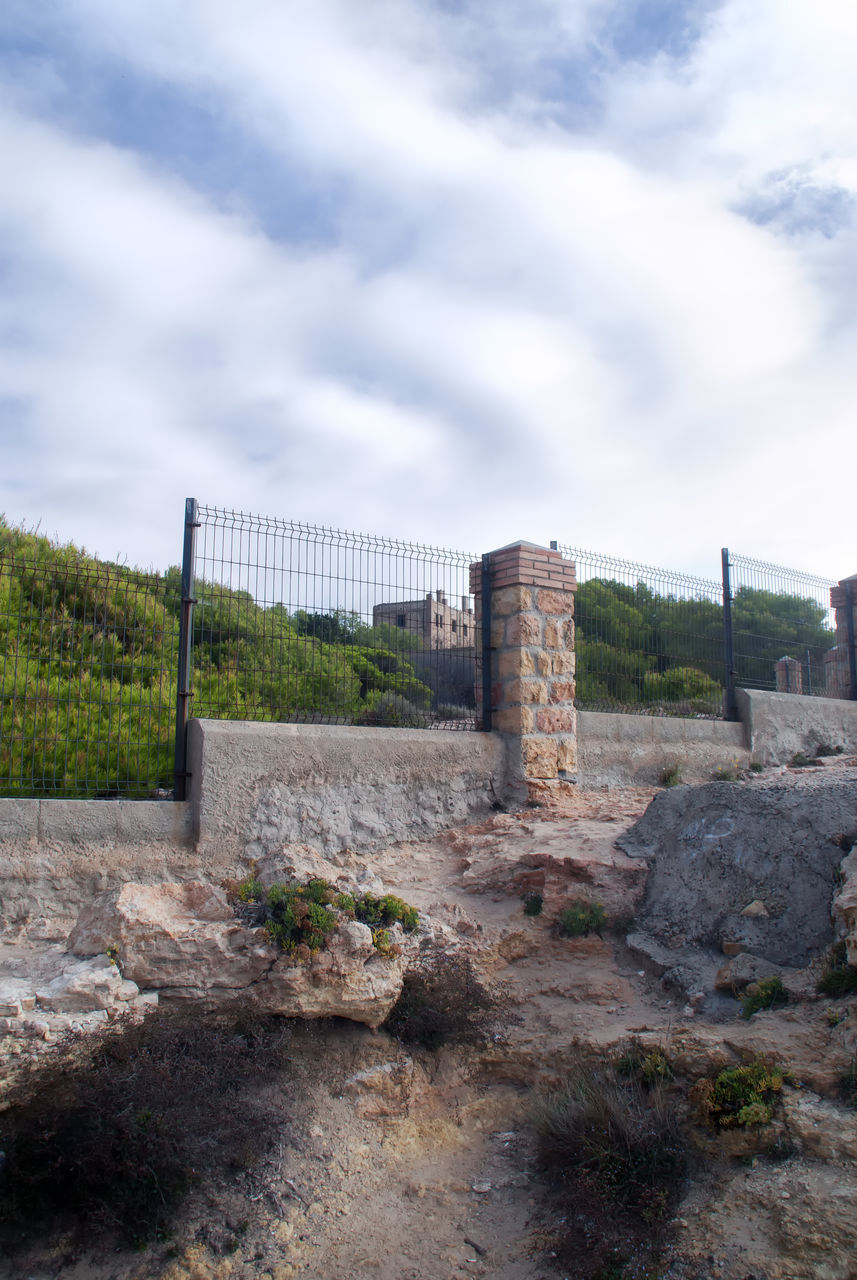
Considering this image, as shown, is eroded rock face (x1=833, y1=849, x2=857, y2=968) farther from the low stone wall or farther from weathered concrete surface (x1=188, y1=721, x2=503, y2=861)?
the low stone wall

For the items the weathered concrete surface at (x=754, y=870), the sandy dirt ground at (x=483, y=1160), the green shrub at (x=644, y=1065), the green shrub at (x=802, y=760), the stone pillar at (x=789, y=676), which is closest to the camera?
the sandy dirt ground at (x=483, y=1160)

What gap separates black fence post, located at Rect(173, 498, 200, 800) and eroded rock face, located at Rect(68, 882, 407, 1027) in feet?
4.72

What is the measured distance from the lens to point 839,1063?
3934 millimetres

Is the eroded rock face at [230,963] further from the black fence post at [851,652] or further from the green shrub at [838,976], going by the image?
the black fence post at [851,652]

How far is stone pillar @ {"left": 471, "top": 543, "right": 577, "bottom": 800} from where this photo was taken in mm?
8023

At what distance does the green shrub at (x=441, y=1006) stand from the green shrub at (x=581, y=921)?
2.47 ft

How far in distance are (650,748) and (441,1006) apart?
4.68 m

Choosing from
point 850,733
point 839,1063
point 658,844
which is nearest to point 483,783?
point 658,844

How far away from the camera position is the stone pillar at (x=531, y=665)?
802 cm

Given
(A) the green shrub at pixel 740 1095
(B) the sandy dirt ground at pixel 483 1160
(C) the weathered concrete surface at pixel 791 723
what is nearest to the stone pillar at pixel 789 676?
(C) the weathered concrete surface at pixel 791 723

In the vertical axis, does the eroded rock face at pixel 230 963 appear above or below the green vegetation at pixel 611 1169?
above

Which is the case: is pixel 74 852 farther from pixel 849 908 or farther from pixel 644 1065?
pixel 849 908

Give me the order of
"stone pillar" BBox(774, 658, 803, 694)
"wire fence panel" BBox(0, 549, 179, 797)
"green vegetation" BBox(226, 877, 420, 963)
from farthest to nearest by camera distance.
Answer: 1. "stone pillar" BBox(774, 658, 803, 694)
2. "wire fence panel" BBox(0, 549, 179, 797)
3. "green vegetation" BBox(226, 877, 420, 963)

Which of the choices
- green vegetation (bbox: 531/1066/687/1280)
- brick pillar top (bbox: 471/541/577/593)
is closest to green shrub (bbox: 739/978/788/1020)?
green vegetation (bbox: 531/1066/687/1280)
